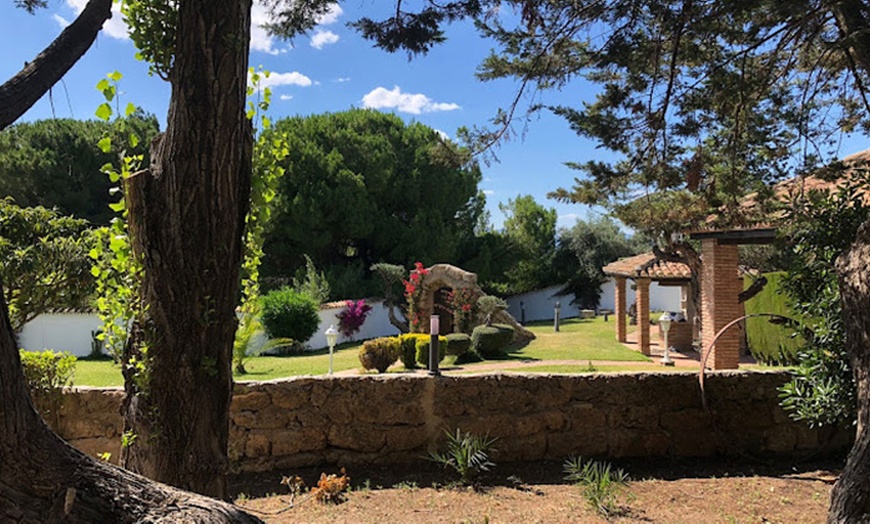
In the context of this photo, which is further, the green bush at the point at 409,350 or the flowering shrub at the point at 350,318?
the flowering shrub at the point at 350,318

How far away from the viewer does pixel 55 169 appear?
21328 mm

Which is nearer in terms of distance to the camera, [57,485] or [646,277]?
[57,485]

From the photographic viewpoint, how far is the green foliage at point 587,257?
97.0 ft

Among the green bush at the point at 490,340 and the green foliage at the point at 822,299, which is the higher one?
the green foliage at the point at 822,299

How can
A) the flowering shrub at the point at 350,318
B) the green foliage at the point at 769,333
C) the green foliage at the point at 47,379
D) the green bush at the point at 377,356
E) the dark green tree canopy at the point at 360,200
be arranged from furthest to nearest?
the dark green tree canopy at the point at 360,200 < the flowering shrub at the point at 350,318 < the green bush at the point at 377,356 < the green foliage at the point at 769,333 < the green foliage at the point at 47,379

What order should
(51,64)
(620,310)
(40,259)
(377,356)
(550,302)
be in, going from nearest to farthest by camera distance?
(51,64), (40,259), (377,356), (620,310), (550,302)

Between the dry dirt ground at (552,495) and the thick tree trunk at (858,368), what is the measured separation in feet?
2.87

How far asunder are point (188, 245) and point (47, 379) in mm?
3306

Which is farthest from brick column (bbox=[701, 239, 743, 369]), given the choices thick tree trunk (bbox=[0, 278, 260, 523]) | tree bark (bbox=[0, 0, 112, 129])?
thick tree trunk (bbox=[0, 278, 260, 523])

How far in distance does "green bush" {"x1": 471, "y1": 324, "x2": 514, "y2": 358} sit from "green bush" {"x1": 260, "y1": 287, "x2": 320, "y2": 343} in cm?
530

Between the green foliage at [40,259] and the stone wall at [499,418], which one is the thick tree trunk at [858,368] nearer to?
the stone wall at [499,418]

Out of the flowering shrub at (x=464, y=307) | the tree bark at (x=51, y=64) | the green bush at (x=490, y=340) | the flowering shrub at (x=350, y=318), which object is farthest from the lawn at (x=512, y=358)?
the tree bark at (x=51, y=64)

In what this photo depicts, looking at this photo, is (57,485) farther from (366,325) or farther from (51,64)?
(366,325)

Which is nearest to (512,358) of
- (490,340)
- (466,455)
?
(490,340)
